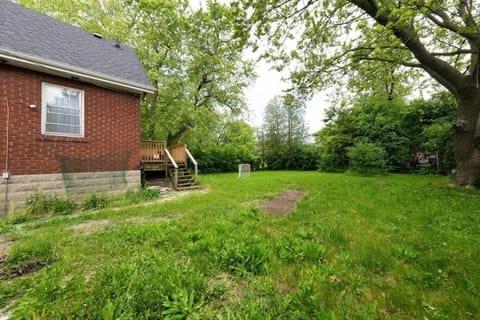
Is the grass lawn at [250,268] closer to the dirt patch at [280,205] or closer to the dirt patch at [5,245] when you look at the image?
the dirt patch at [5,245]

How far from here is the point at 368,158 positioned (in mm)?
12109

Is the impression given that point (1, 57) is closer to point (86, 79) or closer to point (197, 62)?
point (86, 79)

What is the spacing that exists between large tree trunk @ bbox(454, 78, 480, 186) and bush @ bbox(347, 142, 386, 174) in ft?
17.7

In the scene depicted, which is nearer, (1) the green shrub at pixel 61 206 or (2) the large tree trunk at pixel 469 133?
(1) the green shrub at pixel 61 206

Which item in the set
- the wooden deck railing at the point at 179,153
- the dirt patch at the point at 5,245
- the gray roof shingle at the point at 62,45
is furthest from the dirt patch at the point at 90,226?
the wooden deck railing at the point at 179,153

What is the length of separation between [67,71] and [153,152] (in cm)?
451

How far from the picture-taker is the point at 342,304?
162 centimetres

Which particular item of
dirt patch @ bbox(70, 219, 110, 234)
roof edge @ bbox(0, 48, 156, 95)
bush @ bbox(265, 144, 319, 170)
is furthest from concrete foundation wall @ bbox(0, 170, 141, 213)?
bush @ bbox(265, 144, 319, 170)

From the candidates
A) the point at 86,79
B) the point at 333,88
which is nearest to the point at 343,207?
the point at 333,88

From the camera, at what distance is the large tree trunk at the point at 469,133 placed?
245 inches

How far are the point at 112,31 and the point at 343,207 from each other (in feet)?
53.9

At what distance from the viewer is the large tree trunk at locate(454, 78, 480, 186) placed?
623 cm

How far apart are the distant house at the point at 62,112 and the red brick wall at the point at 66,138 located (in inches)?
0.7

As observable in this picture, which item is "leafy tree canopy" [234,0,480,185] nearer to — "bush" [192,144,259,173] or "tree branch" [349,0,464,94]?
"tree branch" [349,0,464,94]
